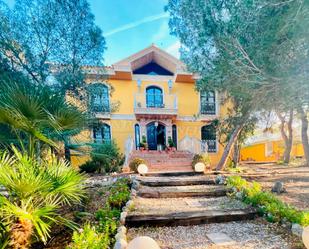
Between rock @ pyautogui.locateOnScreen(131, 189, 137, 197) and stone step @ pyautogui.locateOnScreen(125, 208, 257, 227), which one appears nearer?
stone step @ pyautogui.locateOnScreen(125, 208, 257, 227)

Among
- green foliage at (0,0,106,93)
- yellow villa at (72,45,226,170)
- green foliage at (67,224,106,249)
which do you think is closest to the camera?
green foliage at (67,224,106,249)

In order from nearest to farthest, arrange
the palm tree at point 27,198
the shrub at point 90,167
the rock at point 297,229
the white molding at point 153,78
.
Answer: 1. the palm tree at point 27,198
2. the rock at point 297,229
3. the shrub at point 90,167
4. the white molding at point 153,78

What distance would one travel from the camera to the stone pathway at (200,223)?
2.97 metres

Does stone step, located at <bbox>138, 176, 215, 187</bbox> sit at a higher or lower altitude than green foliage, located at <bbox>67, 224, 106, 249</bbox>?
lower

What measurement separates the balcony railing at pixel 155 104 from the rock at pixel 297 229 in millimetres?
9503

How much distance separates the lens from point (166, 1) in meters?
7.15

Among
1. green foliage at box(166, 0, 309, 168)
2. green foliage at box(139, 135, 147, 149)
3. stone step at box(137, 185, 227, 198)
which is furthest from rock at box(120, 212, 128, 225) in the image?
green foliage at box(139, 135, 147, 149)

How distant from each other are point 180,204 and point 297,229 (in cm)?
232

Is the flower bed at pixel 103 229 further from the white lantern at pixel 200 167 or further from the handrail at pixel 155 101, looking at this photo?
the handrail at pixel 155 101

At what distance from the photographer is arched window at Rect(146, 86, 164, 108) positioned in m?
13.1

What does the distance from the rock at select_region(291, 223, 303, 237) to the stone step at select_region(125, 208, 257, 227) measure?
0.80 meters

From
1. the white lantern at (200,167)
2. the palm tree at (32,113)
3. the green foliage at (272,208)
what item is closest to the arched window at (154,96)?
the white lantern at (200,167)

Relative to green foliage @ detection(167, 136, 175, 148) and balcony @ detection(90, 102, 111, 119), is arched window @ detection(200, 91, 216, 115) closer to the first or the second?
green foliage @ detection(167, 136, 175, 148)

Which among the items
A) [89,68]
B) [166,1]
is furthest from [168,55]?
[89,68]
